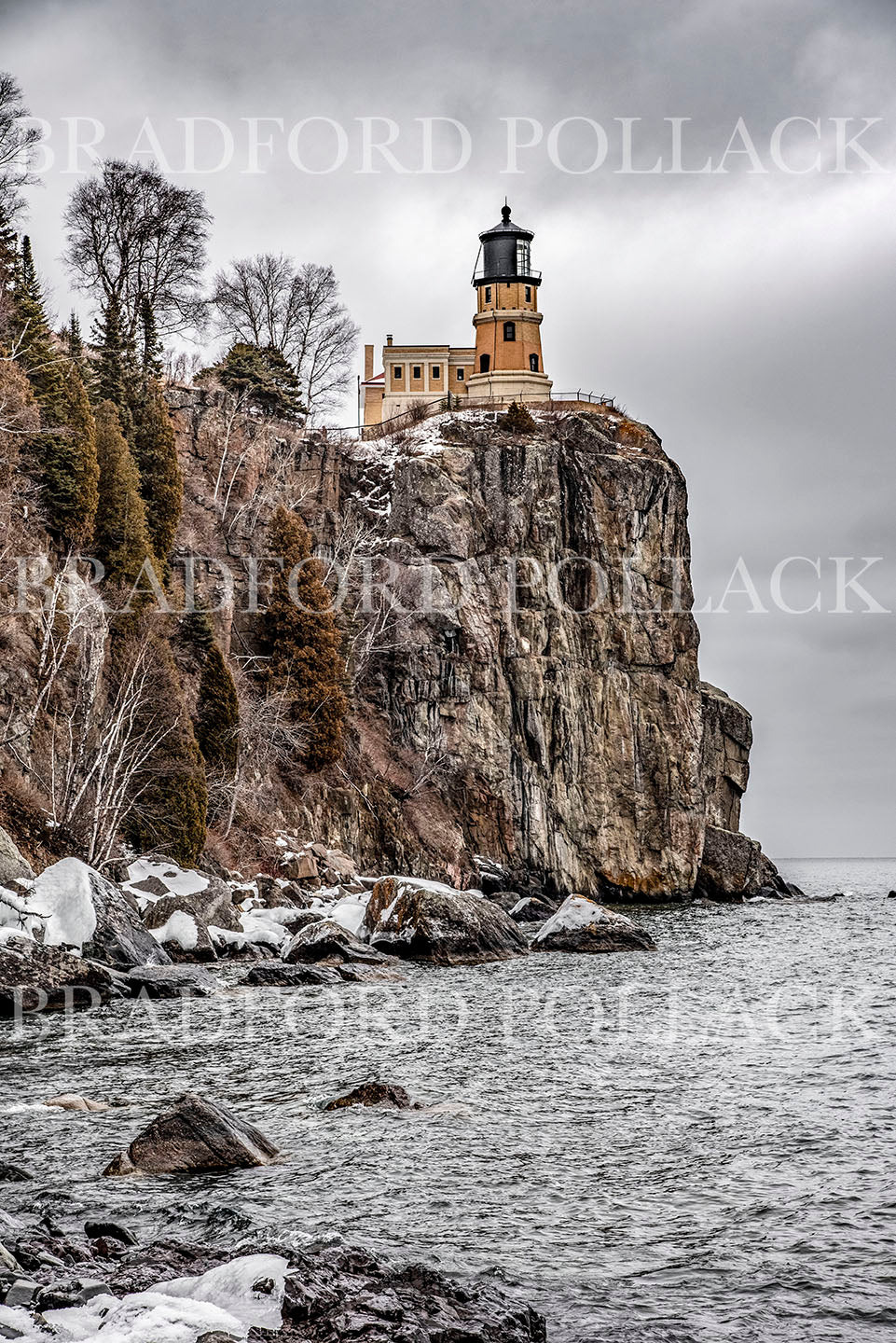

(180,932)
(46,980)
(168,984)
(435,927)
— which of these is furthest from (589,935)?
(46,980)

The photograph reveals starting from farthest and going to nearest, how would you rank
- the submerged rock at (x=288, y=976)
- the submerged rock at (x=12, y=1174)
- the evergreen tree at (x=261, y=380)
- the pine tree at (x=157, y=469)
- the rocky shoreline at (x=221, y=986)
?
1. the evergreen tree at (x=261, y=380)
2. the pine tree at (x=157, y=469)
3. the submerged rock at (x=288, y=976)
4. the submerged rock at (x=12, y=1174)
5. the rocky shoreline at (x=221, y=986)

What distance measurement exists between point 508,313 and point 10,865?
6808 cm

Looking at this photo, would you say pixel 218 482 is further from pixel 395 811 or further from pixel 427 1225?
pixel 427 1225

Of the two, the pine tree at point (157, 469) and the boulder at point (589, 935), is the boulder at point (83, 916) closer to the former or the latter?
the boulder at point (589, 935)

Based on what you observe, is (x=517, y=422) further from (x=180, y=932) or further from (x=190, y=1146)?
(x=190, y=1146)

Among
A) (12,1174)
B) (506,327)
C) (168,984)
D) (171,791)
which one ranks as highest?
(506,327)

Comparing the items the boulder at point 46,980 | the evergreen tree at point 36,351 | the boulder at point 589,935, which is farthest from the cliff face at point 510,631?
the boulder at point 46,980

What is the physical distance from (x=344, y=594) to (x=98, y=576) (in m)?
22.0

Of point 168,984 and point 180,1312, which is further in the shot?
point 168,984

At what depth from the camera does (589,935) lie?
3553 centimetres

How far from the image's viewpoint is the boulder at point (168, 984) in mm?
23750

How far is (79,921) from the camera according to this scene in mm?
24891

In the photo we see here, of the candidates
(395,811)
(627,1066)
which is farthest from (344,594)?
(627,1066)

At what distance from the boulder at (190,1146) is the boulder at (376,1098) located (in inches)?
89.4
